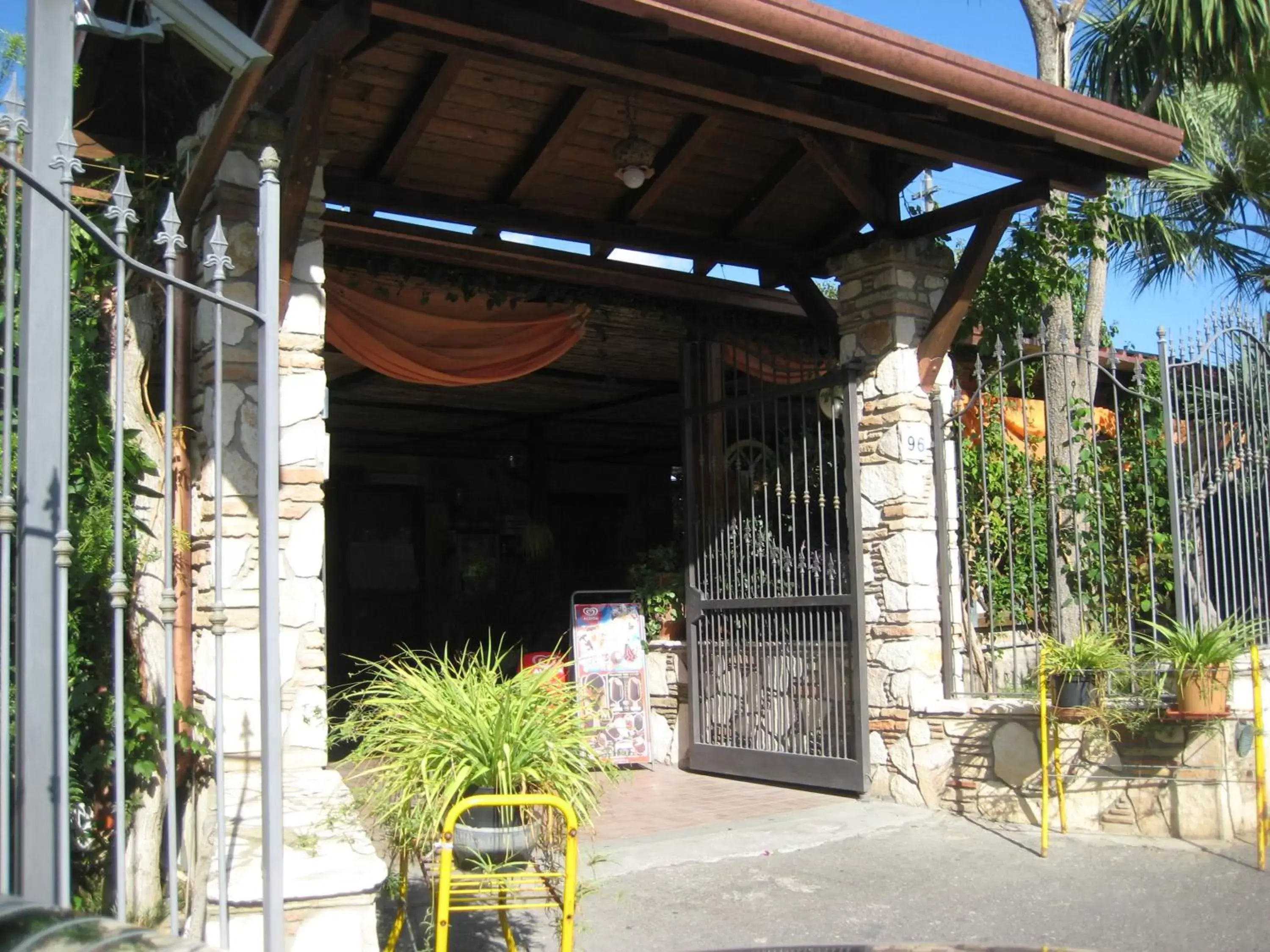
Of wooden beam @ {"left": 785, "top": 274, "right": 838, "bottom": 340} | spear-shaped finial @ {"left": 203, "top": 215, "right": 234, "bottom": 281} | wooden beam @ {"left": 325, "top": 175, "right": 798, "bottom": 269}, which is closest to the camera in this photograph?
spear-shaped finial @ {"left": 203, "top": 215, "right": 234, "bottom": 281}

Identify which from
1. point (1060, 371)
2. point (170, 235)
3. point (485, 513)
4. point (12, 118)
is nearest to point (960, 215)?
point (1060, 371)

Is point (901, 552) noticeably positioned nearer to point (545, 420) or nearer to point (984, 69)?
point (984, 69)

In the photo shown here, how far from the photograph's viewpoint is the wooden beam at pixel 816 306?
8.00 m

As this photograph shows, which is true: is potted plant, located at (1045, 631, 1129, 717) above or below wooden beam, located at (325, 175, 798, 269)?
below

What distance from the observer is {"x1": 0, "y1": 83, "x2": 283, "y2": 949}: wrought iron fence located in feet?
8.75

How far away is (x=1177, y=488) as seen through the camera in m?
6.43

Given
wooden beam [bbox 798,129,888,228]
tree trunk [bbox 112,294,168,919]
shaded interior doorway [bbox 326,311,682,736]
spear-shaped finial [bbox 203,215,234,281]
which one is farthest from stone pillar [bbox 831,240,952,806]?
spear-shaped finial [bbox 203,215,234,281]

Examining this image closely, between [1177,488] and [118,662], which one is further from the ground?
[1177,488]

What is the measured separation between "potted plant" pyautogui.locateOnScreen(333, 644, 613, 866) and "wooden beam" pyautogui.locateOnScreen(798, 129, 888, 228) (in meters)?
3.72

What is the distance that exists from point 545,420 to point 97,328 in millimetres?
7879

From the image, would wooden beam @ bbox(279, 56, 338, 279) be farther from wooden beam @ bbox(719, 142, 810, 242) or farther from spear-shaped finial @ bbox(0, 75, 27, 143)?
wooden beam @ bbox(719, 142, 810, 242)

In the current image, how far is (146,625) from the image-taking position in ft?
14.8

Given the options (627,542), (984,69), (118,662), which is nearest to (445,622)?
(627,542)

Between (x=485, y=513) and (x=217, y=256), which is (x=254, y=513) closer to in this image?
(x=217, y=256)
